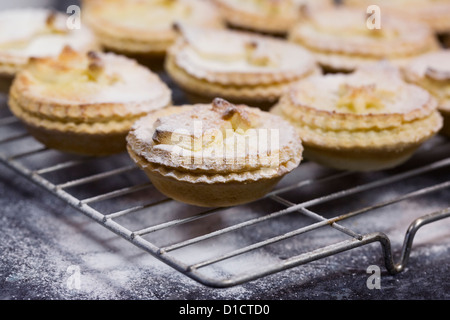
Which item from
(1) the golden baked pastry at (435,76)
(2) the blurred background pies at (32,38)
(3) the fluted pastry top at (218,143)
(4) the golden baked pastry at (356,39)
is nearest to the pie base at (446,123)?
(1) the golden baked pastry at (435,76)

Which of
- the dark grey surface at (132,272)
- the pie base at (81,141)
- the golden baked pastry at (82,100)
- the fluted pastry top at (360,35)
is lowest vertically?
the dark grey surface at (132,272)

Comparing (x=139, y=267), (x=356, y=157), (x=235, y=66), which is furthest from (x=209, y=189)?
(x=235, y=66)

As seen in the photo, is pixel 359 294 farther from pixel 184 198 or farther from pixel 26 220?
pixel 26 220

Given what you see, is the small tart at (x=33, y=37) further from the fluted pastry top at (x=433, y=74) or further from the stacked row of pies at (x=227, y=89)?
the fluted pastry top at (x=433, y=74)

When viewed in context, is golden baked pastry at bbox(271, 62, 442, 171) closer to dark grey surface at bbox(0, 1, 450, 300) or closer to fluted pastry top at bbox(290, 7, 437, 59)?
dark grey surface at bbox(0, 1, 450, 300)

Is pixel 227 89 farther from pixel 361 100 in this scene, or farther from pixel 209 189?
pixel 209 189

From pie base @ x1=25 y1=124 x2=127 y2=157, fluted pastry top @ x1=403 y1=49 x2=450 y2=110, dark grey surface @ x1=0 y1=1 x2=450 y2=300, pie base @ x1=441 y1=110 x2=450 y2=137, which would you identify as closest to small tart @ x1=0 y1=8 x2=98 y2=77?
pie base @ x1=25 y1=124 x2=127 y2=157
